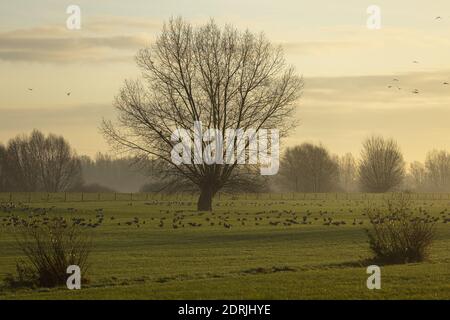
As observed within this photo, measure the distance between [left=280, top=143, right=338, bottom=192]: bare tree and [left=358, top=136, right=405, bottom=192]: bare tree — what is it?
909 centimetres

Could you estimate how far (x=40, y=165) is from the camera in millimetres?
162250

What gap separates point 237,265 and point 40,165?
142020mm

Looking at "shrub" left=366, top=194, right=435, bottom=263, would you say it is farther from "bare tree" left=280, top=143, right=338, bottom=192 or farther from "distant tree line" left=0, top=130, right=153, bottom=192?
"bare tree" left=280, top=143, right=338, bottom=192

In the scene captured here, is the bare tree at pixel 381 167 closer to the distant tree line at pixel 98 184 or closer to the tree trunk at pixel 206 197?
the distant tree line at pixel 98 184

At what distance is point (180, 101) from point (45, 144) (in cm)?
10547

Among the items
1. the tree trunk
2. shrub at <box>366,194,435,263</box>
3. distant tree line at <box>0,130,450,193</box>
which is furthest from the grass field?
distant tree line at <box>0,130,450,193</box>

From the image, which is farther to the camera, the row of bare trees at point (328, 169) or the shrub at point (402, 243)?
the row of bare trees at point (328, 169)

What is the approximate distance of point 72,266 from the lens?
826 inches

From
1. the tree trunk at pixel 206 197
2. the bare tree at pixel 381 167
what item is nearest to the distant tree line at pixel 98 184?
the bare tree at pixel 381 167

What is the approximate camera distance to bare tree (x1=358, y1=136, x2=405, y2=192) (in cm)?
15775

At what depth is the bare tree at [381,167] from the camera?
6211 inches

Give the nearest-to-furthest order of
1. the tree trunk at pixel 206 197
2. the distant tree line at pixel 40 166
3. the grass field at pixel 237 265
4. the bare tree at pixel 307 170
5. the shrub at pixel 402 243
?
the grass field at pixel 237 265
the shrub at pixel 402 243
the tree trunk at pixel 206 197
the distant tree line at pixel 40 166
the bare tree at pixel 307 170

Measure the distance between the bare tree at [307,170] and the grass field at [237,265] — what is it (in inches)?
5051
